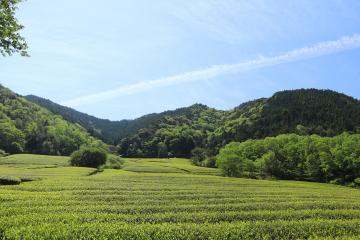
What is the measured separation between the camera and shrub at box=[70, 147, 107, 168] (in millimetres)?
121938

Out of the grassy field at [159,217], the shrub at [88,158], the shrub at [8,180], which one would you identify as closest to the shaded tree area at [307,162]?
the shrub at [88,158]

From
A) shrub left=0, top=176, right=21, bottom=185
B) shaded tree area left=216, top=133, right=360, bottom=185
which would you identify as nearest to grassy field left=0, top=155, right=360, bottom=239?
shrub left=0, top=176, right=21, bottom=185

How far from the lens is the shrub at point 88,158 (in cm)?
12194

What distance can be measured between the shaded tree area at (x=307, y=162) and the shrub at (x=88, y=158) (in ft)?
127

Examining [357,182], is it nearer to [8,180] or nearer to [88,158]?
[88,158]

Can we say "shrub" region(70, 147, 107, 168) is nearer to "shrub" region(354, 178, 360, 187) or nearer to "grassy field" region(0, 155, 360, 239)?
"grassy field" region(0, 155, 360, 239)

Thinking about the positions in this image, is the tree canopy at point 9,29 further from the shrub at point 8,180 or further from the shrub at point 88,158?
the shrub at point 88,158

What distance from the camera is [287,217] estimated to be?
34594 mm

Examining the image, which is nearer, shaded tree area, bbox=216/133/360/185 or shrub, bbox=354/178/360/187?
shrub, bbox=354/178/360/187

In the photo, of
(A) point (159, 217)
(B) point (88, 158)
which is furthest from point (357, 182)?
(A) point (159, 217)

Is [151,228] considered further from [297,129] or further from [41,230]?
[297,129]

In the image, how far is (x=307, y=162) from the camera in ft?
394

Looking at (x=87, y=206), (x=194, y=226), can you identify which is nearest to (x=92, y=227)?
(x=194, y=226)

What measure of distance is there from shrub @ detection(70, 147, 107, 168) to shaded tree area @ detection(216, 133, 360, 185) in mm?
38564
